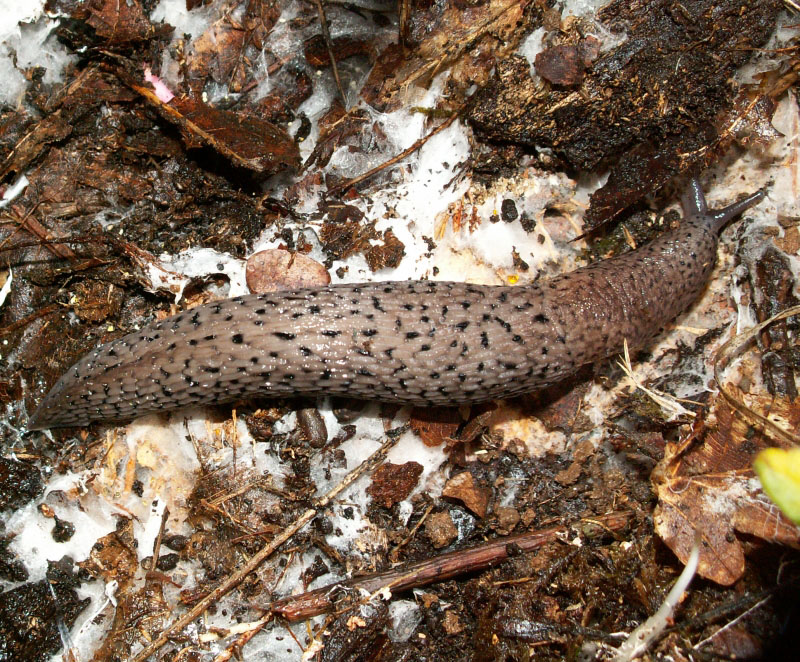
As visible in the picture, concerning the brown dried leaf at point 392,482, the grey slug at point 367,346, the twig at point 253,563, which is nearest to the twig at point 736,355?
the grey slug at point 367,346

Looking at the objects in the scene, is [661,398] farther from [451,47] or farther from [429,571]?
[451,47]

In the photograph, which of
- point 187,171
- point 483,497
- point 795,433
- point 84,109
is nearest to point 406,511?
point 483,497

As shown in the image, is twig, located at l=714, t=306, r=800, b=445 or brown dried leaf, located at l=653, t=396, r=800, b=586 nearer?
brown dried leaf, located at l=653, t=396, r=800, b=586

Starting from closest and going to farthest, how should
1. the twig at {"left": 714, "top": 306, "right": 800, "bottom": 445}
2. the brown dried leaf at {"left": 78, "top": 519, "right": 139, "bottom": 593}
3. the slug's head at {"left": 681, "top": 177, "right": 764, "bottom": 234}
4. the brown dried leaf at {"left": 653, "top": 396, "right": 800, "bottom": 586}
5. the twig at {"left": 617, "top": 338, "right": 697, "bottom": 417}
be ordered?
the brown dried leaf at {"left": 653, "top": 396, "right": 800, "bottom": 586}
the twig at {"left": 714, "top": 306, "right": 800, "bottom": 445}
the twig at {"left": 617, "top": 338, "right": 697, "bottom": 417}
the brown dried leaf at {"left": 78, "top": 519, "right": 139, "bottom": 593}
the slug's head at {"left": 681, "top": 177, "right": 764, "bottom": 234}

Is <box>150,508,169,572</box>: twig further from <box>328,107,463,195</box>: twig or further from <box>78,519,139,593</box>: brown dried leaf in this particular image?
<box>328,107,463,195</box>: twig

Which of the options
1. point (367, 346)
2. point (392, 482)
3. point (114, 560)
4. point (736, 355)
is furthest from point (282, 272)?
point (736, 355)

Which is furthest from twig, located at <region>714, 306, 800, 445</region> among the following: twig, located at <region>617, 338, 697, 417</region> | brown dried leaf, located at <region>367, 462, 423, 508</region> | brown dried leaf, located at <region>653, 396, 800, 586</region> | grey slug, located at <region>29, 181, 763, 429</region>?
brown dried leaf, located at <region>367, 462, 423, 508</region>
